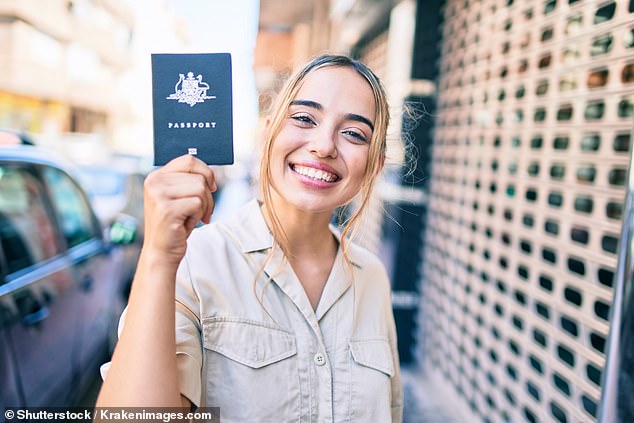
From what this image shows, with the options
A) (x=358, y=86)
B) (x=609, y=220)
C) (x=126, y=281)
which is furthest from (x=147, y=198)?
(x=126, y=281)

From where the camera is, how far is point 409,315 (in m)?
4.36

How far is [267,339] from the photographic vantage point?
133 cm

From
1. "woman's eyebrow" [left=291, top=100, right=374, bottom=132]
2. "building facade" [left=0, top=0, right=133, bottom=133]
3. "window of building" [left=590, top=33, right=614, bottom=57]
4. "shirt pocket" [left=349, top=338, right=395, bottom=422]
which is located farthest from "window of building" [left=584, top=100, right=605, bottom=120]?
"building facade" [left=0, top=0, right=133, bottom=133]

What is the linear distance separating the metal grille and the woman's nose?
54.4 inches

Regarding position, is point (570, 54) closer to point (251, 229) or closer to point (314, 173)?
point (314, 173)

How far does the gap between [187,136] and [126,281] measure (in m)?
3.03

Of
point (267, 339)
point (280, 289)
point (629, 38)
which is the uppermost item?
point (629, 38)

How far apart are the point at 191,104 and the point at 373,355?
0.88 meters

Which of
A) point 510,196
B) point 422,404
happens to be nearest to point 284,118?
point 510,196

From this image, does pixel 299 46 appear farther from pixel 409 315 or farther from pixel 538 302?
pixel 538 302

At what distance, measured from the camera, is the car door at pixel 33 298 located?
6.15ft

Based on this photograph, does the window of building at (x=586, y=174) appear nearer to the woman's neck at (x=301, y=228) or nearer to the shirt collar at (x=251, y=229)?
the woman's neck at (x=301, y=228)

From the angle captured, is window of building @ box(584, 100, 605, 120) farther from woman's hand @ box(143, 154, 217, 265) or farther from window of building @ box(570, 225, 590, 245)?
woman's hand @ box(143, 154, 217, 265)

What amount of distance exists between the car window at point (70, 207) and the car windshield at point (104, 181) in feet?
10.3
